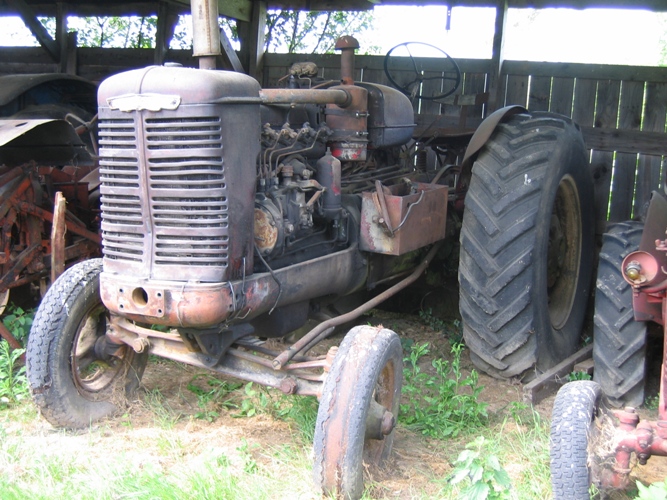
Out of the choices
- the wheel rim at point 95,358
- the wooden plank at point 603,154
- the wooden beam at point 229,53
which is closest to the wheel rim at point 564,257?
the wooden plank at point 603,154

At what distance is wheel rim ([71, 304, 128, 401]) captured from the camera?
3490mm

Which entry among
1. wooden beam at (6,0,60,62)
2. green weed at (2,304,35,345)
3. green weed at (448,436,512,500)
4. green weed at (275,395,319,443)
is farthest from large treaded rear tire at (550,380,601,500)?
wooden beam at (6,0,60,62)

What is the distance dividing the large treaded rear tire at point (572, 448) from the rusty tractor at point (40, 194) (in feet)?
8.05

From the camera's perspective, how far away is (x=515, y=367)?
4.06 m

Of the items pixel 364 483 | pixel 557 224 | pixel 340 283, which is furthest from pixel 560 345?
Result: pixel 364 483

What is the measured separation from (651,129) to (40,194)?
4090 mm

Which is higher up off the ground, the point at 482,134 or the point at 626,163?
the point at 482,134

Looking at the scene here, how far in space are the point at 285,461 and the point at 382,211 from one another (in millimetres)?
1352

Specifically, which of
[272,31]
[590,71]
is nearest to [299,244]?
[590,71]

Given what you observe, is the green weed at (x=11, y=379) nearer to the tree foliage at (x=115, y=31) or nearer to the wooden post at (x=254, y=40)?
the wooden post at (x=254, y=40)

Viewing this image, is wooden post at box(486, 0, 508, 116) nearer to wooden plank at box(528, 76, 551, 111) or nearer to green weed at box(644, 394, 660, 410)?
wooden plank at box(528, 76, 551, 111)

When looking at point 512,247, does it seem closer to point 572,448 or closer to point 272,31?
point 572,448

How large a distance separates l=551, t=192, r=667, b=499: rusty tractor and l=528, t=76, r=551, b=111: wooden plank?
6.33 ft

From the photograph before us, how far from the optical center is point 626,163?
552 centimetres
